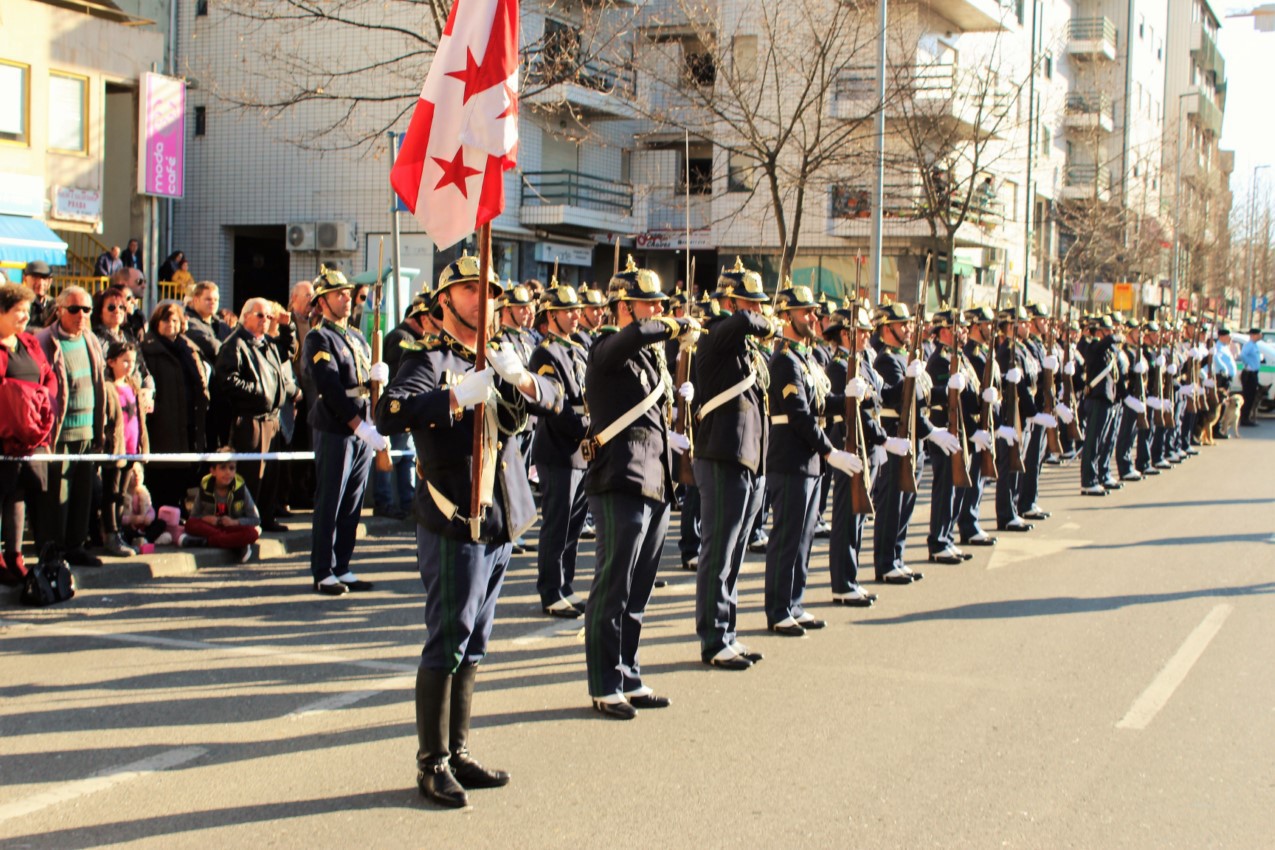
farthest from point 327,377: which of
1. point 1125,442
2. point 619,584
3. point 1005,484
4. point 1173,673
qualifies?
point 1125,442

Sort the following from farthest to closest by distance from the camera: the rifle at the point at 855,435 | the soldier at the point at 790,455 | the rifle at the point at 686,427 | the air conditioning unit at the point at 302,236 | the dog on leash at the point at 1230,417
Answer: the air conditioning unit at the point at 302,236, the dog on leash at the point at 1230,417, the rifle at the point at 855,435, the rifle at the point at 686,427, the soldier at the point at 790,455

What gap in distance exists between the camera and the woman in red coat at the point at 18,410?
8.02 metres

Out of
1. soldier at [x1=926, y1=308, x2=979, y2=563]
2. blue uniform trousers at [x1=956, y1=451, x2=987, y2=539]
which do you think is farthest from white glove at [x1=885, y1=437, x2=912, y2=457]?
blue uniform trousers at [x1=956, y1=451, x2=987, y2=539]

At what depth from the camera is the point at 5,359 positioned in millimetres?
8039

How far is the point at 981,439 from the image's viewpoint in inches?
448

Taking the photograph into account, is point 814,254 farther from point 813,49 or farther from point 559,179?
point 813,49

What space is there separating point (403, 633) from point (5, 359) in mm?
2850

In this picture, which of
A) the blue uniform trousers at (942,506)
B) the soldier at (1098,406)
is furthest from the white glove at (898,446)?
the soldier at (1098,406)

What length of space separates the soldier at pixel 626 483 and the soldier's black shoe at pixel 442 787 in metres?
1.31

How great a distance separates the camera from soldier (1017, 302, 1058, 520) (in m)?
13.6

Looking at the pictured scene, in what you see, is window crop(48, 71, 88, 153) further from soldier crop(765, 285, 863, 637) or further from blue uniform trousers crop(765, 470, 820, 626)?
blue uniform trousers crop(765, 470, 820, 626)

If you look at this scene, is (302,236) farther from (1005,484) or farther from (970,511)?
(970,511)

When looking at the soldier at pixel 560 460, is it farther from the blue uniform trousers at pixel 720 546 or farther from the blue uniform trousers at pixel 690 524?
the blue uniform trousers at pixel 690 524

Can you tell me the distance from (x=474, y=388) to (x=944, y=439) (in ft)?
20.6
